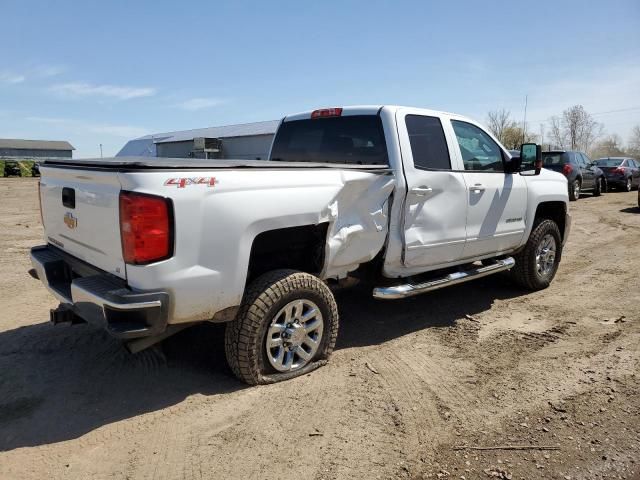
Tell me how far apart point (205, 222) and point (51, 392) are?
1.71 metres

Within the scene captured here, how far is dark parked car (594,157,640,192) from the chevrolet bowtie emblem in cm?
2245

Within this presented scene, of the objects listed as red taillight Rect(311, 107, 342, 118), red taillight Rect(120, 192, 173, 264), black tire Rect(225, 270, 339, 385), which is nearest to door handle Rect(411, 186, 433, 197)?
red taillight Rect(311, 107, 342, 118)

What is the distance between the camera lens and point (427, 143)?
4.66m

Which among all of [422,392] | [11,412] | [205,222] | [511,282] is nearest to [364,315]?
[422,392]

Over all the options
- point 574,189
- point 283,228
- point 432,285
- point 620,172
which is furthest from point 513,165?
point 620,172

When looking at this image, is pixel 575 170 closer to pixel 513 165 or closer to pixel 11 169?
pixel 513 165

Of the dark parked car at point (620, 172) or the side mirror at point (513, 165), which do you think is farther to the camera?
the dark parked car at point (620, 172)

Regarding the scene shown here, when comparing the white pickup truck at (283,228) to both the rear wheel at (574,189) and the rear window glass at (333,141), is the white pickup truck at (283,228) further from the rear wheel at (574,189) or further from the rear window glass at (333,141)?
the rear wheel at (574,189)

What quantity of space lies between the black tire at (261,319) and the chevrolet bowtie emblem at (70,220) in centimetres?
128

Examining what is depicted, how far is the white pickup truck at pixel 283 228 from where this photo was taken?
2.97 m

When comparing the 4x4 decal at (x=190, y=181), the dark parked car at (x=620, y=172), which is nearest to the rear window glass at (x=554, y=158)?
the dark parked car at (x=620, y=172)

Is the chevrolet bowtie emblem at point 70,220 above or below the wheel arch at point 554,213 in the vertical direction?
above

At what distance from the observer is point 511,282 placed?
6.39m

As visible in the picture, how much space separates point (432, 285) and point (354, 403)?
61.3 inches
